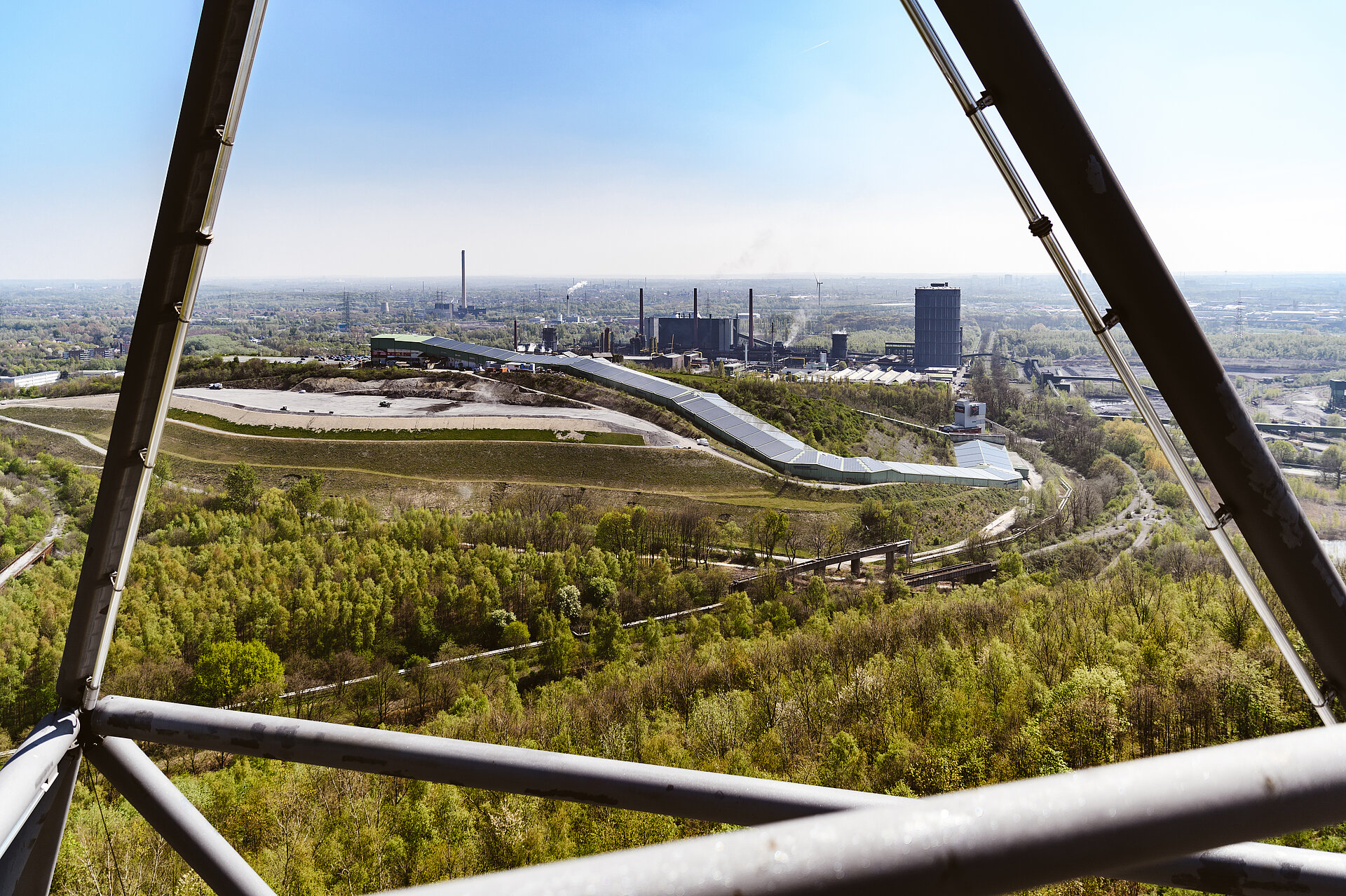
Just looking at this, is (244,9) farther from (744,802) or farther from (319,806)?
(319,806)

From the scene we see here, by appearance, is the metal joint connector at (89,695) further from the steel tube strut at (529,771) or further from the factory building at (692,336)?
the factory building at (692,336)

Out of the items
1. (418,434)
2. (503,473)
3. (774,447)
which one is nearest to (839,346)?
(774,447)

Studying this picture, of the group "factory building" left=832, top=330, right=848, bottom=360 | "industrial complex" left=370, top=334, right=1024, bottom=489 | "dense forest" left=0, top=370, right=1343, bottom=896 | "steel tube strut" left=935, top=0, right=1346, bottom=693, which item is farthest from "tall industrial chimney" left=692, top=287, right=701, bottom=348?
"steel tube strut" left=935, top=0, right=1346, bottom=693

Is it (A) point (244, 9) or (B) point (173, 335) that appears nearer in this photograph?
(A) point (244, 9)

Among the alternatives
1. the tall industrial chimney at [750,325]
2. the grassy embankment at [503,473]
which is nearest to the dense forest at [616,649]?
the grassy embankment at [503,473]

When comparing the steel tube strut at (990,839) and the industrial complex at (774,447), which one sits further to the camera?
the industrial complex at (774,447)

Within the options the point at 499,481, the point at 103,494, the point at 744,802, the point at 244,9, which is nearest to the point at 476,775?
the point at 744,802

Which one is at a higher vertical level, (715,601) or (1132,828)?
(1132,828)
